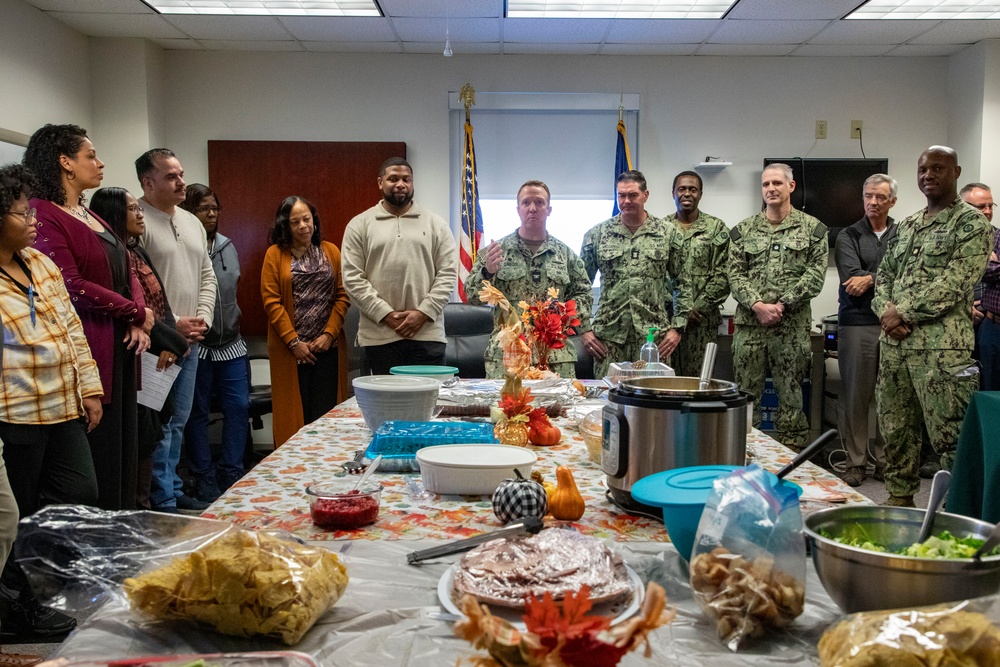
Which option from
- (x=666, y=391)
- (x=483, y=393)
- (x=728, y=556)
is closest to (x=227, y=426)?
(x=483, y=393)

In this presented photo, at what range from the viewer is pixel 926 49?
206 inches

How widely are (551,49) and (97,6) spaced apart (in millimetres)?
2670

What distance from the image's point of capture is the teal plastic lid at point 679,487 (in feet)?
3.12

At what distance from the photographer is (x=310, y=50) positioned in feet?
17.3

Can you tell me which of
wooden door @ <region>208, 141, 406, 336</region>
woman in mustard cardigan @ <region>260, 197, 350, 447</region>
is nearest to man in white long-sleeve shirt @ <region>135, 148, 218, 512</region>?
woman in mustard cardigan @ <region>260, 197, 350, 447</region>

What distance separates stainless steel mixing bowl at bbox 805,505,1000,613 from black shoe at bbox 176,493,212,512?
336 centimetres

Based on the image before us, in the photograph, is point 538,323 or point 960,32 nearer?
point 538,323

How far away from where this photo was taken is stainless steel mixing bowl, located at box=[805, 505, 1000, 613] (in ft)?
2.35

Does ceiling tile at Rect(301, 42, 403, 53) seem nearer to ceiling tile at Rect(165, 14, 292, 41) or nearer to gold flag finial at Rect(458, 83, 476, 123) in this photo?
ceiling tile at Rect(165, 14, 292, 41)

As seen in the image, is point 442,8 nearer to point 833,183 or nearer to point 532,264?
point 532,264

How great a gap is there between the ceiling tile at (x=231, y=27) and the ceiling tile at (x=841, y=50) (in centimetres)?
331

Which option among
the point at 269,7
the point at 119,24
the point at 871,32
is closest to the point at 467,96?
the point at 269,7

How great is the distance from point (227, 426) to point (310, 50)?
261cm

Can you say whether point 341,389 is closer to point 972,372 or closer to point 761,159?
point 972,372
